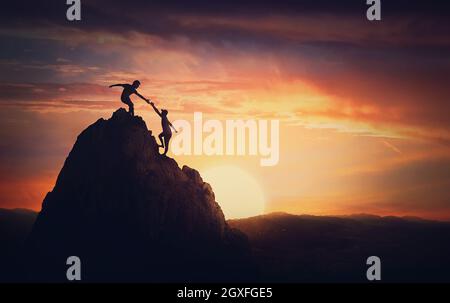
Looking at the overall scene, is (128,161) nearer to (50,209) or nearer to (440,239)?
(50,209)

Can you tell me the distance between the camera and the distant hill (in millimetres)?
41156

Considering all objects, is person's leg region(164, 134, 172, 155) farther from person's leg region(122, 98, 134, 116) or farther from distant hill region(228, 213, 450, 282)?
distant hill region(228, 213, 450, 282)

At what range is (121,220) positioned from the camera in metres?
34.9

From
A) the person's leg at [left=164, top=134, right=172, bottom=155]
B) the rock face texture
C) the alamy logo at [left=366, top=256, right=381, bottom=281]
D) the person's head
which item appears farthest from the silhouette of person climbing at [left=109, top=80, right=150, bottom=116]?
the alamy logo at [left=366, top=256, right=381, bottom=281]

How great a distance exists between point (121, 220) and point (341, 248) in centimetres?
1746

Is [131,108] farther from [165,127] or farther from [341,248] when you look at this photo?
[341,248]

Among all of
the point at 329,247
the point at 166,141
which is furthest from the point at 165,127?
the point at 329,247

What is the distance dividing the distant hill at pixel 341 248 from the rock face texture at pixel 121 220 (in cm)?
467

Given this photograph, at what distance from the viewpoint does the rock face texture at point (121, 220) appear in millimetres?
34812

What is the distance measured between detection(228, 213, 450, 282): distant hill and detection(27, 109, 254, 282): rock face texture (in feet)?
15.3

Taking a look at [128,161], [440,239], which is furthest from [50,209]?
[440,239]

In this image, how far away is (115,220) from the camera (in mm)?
34875
